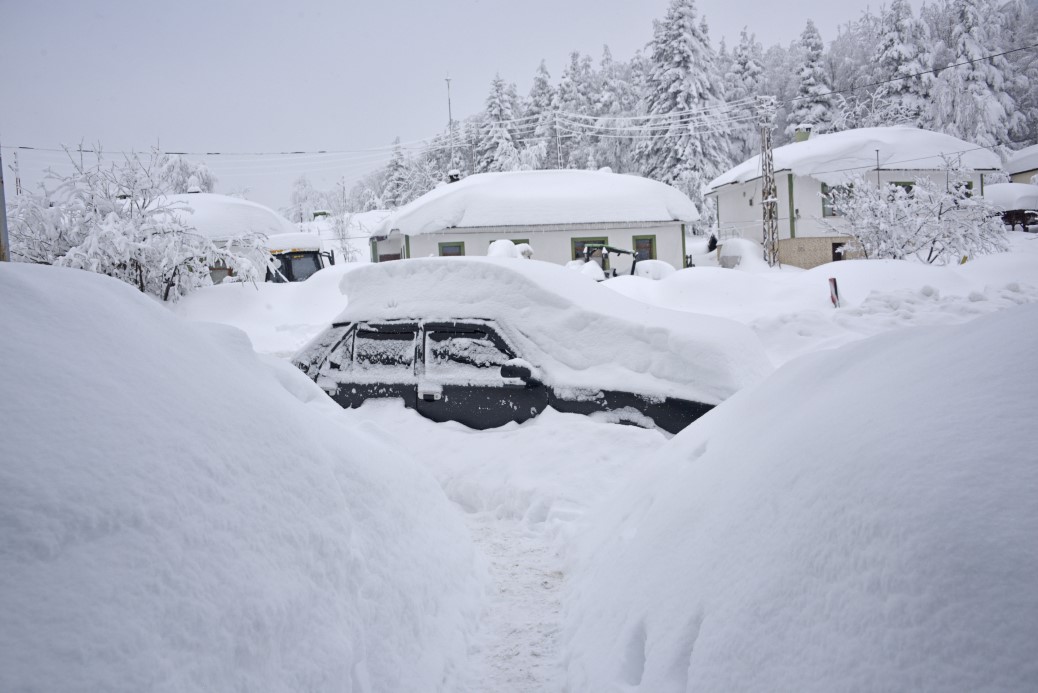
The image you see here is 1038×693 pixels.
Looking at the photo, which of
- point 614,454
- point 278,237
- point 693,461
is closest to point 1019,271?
point 614,454

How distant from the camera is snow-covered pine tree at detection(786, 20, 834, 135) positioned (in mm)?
46750

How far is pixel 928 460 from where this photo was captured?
1640 millimetres

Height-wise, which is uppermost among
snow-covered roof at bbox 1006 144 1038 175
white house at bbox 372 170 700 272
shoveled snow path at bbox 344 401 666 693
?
snow-covered roof at bbox 1006 144 1038 175

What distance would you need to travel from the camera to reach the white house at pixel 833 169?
29141 millimetres

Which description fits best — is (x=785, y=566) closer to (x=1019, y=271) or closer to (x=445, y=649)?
(x=445, y=649)

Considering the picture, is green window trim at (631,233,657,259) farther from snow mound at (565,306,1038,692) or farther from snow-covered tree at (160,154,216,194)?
snow-covered tree at (160,154,216,194)

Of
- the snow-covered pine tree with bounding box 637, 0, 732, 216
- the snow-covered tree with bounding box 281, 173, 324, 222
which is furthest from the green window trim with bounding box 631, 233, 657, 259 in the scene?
the snow-covered tree with bounding box 281, 173, 324, 222

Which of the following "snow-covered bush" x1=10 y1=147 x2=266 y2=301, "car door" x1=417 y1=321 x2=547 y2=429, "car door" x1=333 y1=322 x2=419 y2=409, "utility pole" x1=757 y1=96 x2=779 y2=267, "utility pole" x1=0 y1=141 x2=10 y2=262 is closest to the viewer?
"utility pole" x1=0 y1=141 x2=10 y2=262

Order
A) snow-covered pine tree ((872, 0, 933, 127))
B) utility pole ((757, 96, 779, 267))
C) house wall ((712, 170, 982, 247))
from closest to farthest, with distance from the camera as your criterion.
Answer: utility pole ((757, 96, 779, 267)) → house wall ((712, 170, 982, 247)) → snow-covered pine tree ((872, 0, 933, 127))

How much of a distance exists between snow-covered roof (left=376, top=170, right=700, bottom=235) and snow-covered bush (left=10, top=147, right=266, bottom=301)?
1116 cm

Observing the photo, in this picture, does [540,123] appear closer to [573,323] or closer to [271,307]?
[271,307]

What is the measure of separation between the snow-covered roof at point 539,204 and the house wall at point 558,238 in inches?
16.3

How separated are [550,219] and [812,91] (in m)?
31.4

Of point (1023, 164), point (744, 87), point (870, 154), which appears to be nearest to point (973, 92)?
point (1023, 164)
